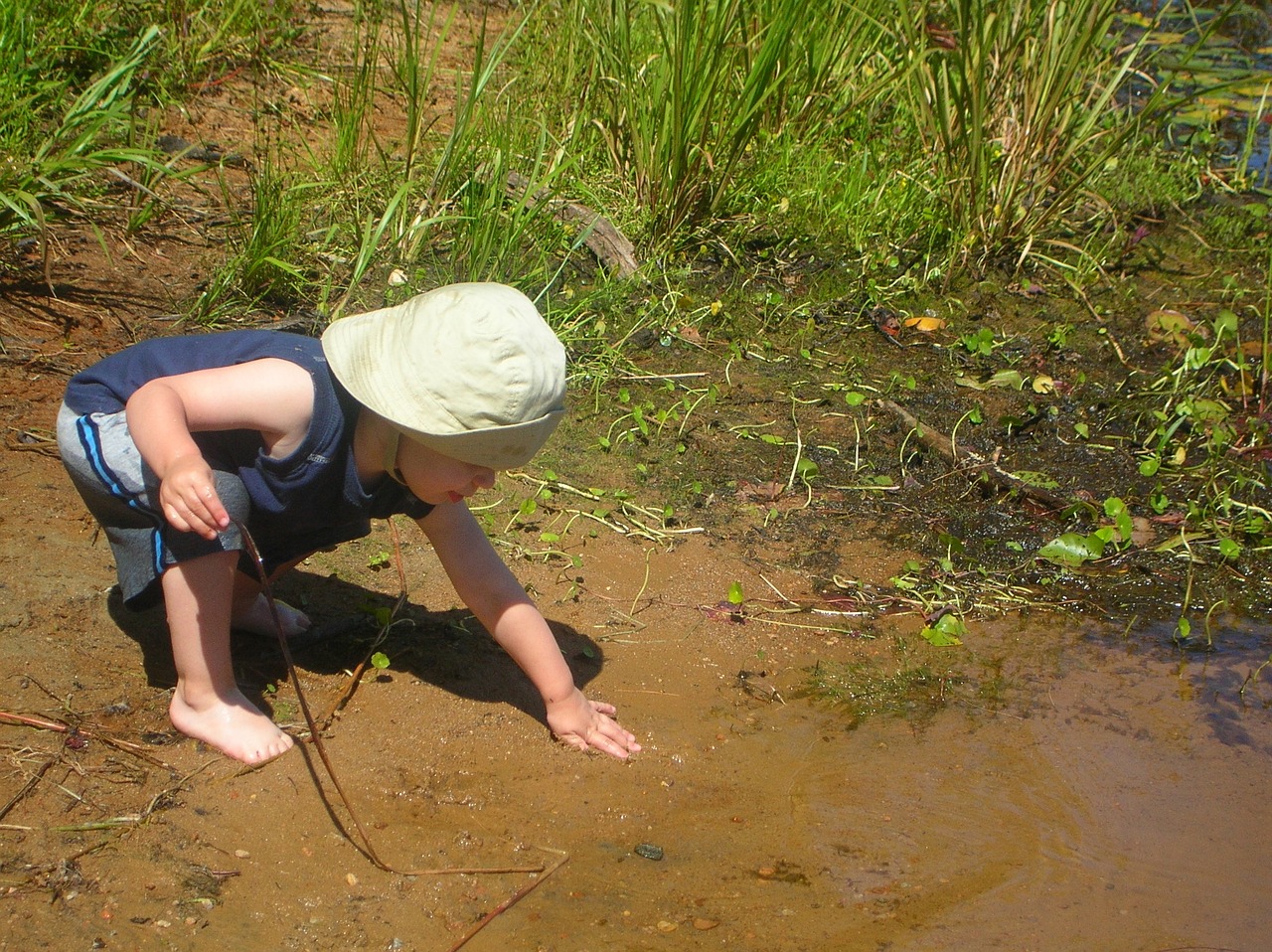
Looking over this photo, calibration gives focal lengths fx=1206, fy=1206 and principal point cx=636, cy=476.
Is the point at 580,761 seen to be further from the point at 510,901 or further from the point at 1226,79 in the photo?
the point at 1226,79

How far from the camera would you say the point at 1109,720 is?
2699mm

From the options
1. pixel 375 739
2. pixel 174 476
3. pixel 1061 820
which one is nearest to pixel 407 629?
pixel 375 739

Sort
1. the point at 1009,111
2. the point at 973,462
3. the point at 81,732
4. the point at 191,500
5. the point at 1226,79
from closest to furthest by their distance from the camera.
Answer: the point at 191,500 → the point at 81,732 → the point at 973,462 → the point at 1009,111 → the point at 1226,79

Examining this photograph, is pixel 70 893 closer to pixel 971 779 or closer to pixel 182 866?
pixel 182 866

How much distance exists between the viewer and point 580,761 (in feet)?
7.86

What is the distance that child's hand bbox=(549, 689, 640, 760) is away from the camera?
241 cm

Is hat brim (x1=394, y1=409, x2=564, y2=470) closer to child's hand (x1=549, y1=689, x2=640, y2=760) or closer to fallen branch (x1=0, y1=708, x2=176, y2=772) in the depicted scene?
child's hand (x1=549, y1=689, x2=640, y2=760)

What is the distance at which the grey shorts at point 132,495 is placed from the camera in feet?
6.93

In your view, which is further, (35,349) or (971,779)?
(35,349)

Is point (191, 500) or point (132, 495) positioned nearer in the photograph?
point (191, 500)

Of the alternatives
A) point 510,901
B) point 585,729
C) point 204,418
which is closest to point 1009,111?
point 585,729

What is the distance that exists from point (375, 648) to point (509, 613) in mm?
441

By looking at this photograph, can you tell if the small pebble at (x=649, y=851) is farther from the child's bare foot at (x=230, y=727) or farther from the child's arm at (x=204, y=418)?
the child's arm at (x=204, y=418)

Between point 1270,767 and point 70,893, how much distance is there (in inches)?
93.3
